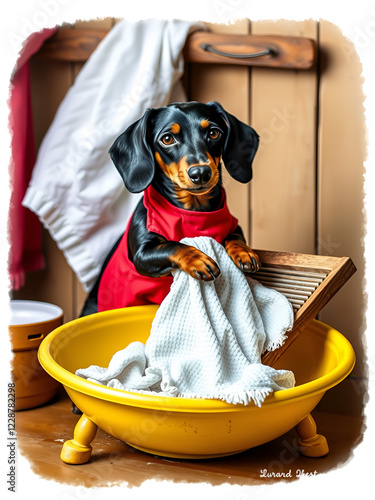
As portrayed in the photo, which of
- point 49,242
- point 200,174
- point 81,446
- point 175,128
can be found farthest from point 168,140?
point 49,242

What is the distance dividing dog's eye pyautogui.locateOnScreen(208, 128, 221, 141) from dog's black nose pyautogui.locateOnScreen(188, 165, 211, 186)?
0.12 metres

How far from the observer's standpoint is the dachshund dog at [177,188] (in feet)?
4.38

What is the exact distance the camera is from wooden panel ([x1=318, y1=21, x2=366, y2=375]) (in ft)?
5.53

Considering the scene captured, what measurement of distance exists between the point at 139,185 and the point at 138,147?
3.3 inches

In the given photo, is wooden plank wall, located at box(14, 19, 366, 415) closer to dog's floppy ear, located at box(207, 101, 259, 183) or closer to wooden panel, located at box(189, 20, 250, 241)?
wooden panel, located at box(189, 20, 250, 241)

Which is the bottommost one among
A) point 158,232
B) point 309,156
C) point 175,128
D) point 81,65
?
point 158,232

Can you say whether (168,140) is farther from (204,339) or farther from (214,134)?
(204,339)

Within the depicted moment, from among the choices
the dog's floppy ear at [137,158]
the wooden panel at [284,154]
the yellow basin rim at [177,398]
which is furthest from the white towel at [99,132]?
the yellow basin rim at [177,398]

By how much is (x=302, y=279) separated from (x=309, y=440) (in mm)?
340

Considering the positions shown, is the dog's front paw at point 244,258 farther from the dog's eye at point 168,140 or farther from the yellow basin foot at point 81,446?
the yellow basin foot at point 81,446

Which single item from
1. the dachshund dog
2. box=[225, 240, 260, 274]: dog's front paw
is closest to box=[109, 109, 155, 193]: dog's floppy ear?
the dachshund dog

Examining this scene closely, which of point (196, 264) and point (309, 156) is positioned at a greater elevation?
point (309, 156)

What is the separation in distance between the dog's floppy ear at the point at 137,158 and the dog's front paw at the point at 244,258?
234mm

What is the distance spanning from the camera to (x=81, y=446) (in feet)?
4.28
